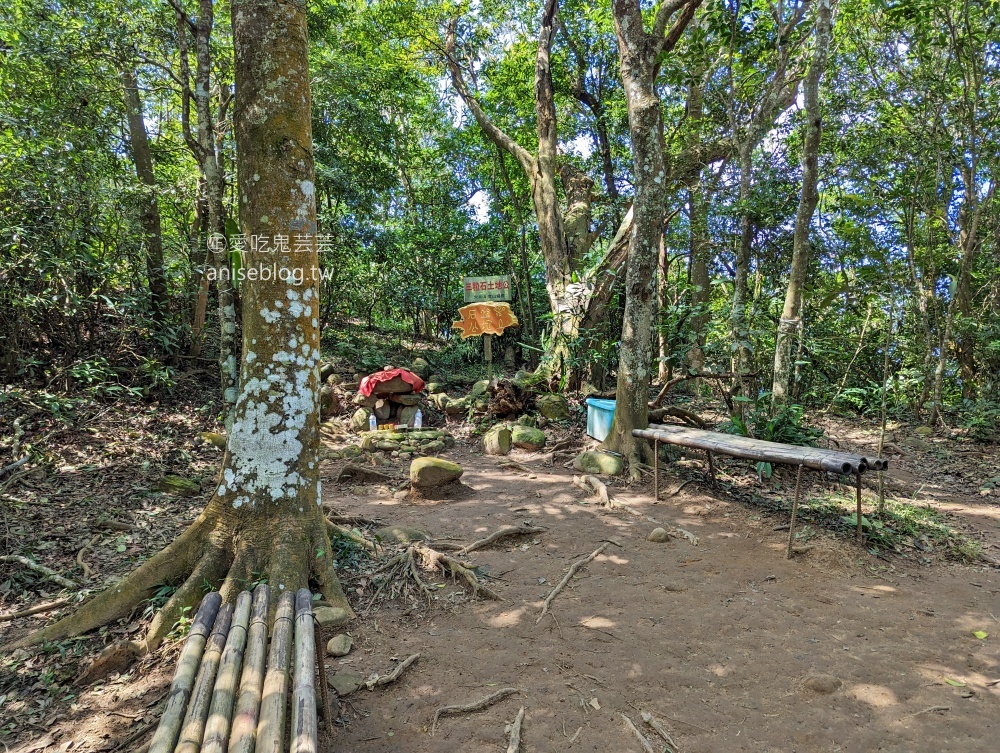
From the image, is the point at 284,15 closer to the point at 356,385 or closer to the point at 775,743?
the point at 775,743

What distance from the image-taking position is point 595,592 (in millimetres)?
3795

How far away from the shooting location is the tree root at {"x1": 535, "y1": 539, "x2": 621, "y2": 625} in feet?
11.6

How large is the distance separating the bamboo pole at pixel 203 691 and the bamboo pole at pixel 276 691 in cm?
20

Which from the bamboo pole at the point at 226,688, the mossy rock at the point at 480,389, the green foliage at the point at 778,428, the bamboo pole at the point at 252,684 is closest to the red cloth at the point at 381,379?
the mossy rock at the point at 480,389

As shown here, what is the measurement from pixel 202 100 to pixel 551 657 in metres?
6.51

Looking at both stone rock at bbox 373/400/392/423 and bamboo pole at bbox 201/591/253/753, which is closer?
bamboo pole at bbox 201/591/253/753

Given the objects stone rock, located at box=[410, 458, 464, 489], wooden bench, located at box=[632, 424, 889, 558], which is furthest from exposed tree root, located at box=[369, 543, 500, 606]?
wooden bench, located at box=[632, 424, 889, 558]

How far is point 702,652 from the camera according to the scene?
10.1 feet

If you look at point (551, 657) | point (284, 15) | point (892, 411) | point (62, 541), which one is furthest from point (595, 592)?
point (892, 411)

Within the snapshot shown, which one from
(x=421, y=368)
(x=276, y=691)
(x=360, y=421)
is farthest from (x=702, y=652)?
(x=421, y=368)

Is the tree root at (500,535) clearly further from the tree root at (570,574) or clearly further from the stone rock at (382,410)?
the stone rock at (382,410)

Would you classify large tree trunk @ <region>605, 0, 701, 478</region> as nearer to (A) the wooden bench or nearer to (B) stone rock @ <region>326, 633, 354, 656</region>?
(A) the wooden bench

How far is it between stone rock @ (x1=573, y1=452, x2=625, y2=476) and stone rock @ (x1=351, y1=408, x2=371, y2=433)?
367cm

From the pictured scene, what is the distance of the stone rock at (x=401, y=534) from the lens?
14.2ft
